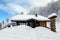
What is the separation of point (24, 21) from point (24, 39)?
18.9 m

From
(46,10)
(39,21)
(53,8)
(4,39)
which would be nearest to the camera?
(4,39)

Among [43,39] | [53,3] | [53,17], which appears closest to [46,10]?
[53,3]

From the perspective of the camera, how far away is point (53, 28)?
18922mm

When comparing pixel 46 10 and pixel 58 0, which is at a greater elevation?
pixel 58 0

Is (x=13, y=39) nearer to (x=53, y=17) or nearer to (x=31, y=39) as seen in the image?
(x=31, y=39)

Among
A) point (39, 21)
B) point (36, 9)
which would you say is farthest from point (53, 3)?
point (39, 21)

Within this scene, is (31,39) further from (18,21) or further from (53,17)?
(18,21)

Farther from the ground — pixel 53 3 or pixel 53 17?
pixel 53 3

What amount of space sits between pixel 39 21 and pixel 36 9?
5568 centimetres

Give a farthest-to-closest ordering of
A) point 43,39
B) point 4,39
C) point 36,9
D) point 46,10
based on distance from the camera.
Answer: point 36,9 → point 46,10 → point 43,39 → point 4,39

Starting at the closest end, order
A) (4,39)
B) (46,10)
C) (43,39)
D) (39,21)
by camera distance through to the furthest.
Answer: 1. (4,39)
2. (43,39)
3. (39,21)
4. (46,10)

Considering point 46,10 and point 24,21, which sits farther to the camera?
point 46,10

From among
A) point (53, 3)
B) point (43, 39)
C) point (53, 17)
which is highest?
point (53, 3)

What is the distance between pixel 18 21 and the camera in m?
29.7
